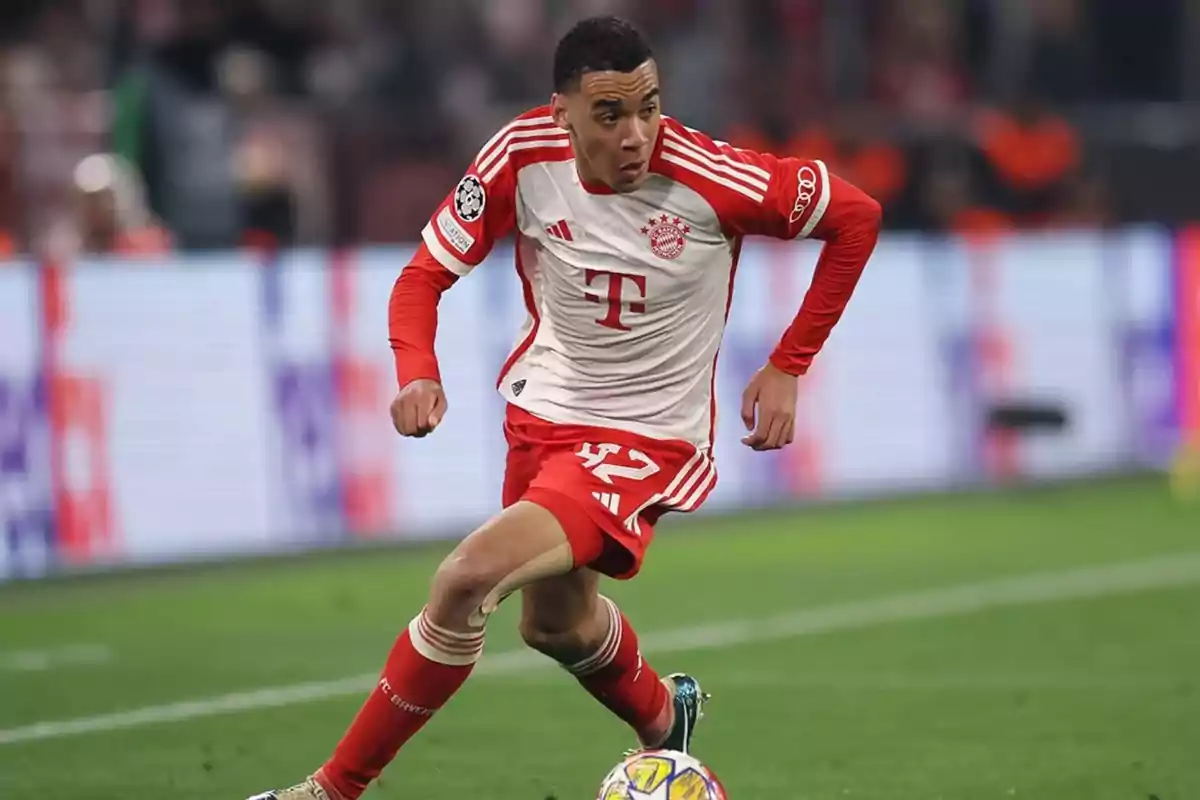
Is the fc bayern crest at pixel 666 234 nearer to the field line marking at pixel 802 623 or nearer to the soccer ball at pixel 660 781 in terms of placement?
Result: the soccer ball at pixel 660 781

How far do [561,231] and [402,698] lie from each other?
1.31 m

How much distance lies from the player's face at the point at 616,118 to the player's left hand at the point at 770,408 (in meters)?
0.64

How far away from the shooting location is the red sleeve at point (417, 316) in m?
6.25

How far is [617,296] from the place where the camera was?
653 centimetres

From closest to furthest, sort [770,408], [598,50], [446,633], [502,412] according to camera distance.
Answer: [446,633]
[598,50]
[770,408]
[502,412]

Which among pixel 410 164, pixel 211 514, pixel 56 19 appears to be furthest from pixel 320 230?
pixel 211 514

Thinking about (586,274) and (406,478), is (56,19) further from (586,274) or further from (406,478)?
(586,274)

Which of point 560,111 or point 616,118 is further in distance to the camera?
point 560,111

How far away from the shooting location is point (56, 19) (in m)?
16.4

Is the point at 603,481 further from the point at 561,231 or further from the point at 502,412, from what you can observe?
the point at 502,412

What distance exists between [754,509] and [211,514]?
380cm

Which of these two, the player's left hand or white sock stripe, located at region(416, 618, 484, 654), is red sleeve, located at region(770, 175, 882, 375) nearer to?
the player's left hand

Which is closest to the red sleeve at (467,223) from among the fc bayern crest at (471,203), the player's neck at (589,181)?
the fc bayern crest at (471,203)

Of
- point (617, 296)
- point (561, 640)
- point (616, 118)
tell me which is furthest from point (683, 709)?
point (616, 118)
